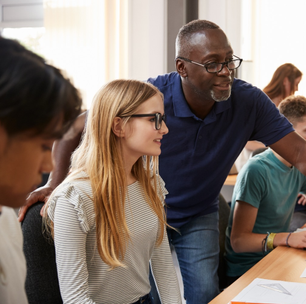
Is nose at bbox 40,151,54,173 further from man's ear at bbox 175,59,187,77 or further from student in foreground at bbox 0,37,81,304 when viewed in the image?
man's ear at bbox 175,59,187,77

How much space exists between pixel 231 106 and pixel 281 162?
0.34 meters

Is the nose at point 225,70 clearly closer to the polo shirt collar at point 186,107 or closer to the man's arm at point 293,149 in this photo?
the polo shirt collar at point 186,107

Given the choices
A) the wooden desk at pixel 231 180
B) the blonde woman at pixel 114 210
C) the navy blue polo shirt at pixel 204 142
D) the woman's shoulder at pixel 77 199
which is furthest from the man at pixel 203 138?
the wooden desk at pixel 231 180

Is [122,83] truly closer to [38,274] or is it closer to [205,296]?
[38,274]

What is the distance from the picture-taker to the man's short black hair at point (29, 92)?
501 millimetres

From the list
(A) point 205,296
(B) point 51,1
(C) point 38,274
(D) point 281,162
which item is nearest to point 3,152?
(C) point 38,274

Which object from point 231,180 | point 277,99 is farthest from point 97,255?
point 277,99

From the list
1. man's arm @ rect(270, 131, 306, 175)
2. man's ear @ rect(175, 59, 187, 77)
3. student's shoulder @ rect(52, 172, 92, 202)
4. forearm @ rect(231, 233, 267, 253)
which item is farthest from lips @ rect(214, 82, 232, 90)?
student's shoulder @ rect(52, 172, 92, 202)

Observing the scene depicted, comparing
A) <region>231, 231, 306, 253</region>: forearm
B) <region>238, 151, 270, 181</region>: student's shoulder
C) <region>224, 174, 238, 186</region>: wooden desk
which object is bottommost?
<region>224, 174, 238, 186</region>: wooden desk

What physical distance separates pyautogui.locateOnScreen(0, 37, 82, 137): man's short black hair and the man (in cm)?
126

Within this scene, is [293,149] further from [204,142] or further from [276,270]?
[276,270]

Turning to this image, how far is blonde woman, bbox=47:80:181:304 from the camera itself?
46.9 inches

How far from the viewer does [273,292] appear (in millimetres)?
1136

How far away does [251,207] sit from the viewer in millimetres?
1747
